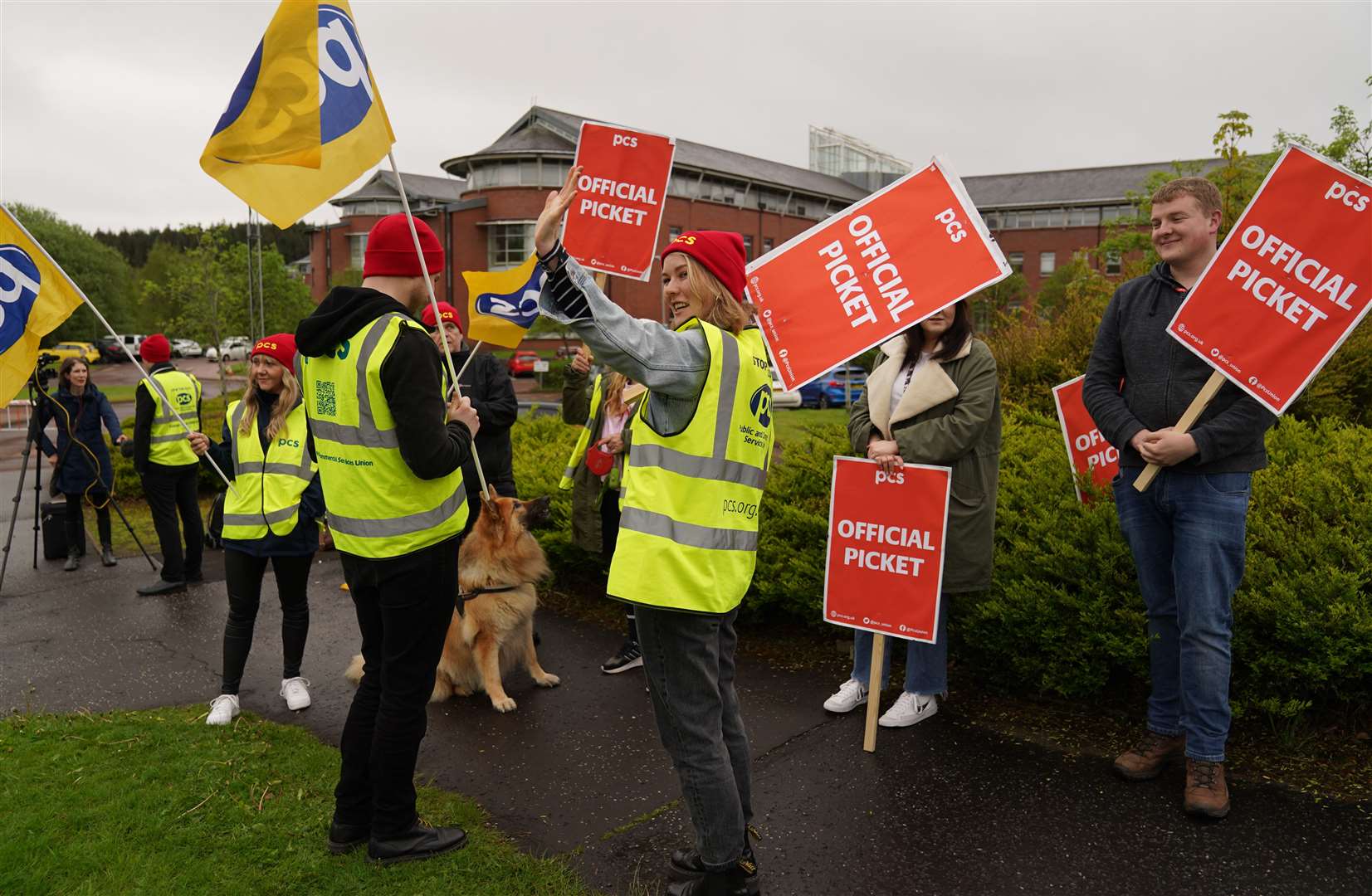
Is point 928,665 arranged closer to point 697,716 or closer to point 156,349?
point 697,716

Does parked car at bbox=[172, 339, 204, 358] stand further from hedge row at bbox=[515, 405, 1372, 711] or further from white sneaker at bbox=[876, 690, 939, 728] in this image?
white sneaker at bbox=[876, 690, 939, 728]

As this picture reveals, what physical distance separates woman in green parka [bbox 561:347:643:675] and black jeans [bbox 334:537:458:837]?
2.17m

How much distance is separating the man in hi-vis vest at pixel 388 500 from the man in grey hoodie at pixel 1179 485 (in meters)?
2.73

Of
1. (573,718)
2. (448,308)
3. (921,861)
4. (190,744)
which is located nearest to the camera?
(921,861)

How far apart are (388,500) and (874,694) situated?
92.4 inches

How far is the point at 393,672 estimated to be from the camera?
3.34 m

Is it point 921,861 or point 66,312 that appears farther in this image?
point 66,312

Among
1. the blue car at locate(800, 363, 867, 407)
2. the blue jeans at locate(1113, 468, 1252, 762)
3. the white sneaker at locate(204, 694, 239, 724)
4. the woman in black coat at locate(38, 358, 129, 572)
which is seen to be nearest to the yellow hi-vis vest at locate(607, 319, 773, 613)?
the blue jeans at locate(1113, 468, 1252, 762)

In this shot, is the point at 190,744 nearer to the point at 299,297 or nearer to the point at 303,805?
the point at 303,805

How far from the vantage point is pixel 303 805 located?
3891 millimetres

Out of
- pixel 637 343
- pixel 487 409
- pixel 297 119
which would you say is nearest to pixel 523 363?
pixel 487 409

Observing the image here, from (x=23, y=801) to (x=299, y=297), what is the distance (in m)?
41.1

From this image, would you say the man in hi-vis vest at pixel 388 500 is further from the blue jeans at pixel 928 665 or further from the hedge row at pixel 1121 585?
the hedge row at pixel 1121 585

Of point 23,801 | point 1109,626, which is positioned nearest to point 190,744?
point 23,801
